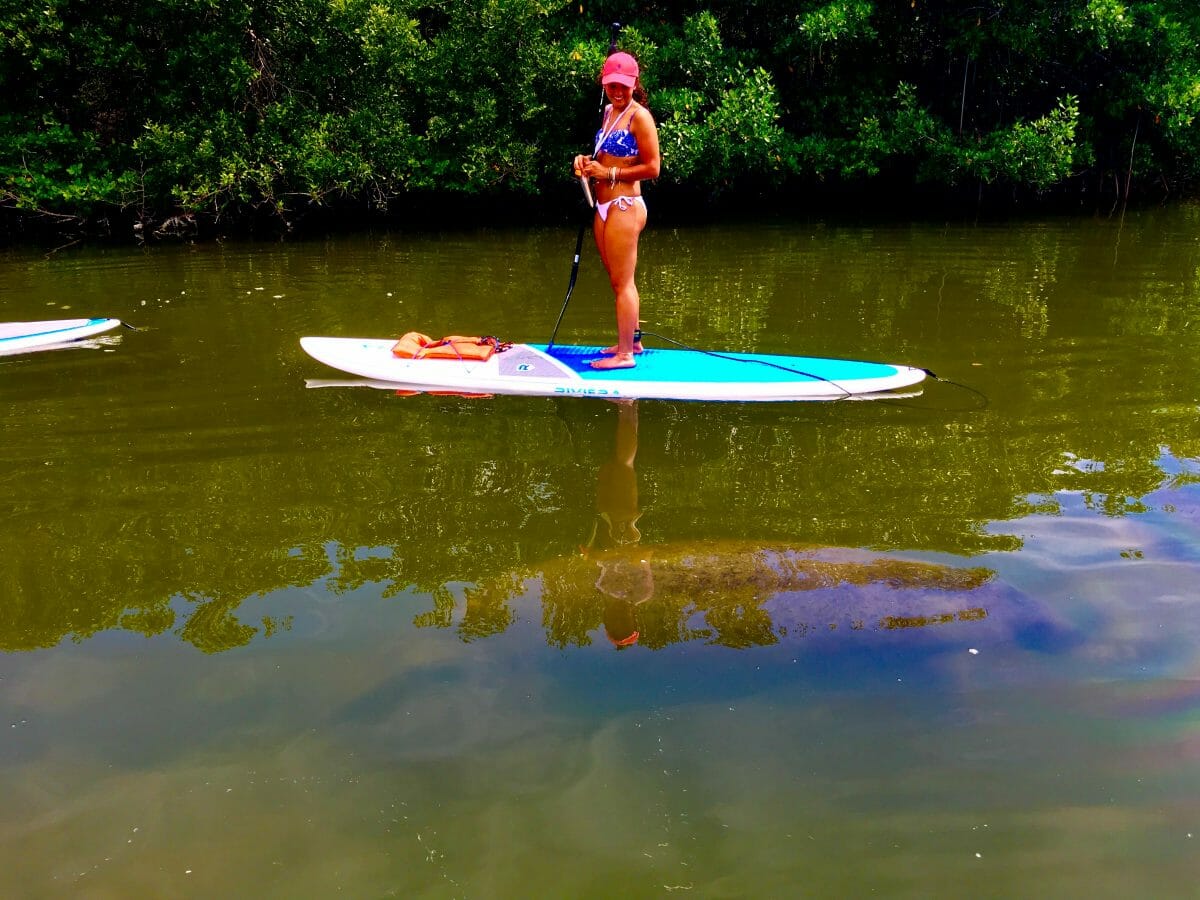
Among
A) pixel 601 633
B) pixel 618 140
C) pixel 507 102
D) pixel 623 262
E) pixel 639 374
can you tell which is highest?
pixel 507 102

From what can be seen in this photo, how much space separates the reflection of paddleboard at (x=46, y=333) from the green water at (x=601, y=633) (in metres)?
0.16

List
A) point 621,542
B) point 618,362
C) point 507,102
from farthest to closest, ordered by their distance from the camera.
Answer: point 507,102
point 618,362
point 621,542

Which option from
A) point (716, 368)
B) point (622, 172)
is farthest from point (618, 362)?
point (622, 172)

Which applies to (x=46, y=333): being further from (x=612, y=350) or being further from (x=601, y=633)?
(x=601, y=633)

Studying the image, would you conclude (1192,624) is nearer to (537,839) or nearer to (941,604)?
(941,604)

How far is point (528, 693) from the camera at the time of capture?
10.9 ft

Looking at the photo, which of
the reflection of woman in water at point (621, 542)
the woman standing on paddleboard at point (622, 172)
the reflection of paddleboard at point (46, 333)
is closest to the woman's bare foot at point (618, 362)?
the woman standing on paddleboard at point (622, 172)

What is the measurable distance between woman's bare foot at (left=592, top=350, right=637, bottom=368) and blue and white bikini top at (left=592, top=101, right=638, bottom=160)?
1.29 meters

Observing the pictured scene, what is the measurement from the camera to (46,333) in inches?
294

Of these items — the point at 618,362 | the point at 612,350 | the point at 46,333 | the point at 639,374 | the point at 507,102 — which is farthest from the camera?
the point at 507,102

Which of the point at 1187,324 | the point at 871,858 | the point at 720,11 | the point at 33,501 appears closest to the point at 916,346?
the point at 1187,324

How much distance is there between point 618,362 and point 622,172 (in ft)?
4.03

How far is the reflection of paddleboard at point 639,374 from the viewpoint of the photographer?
240 inches

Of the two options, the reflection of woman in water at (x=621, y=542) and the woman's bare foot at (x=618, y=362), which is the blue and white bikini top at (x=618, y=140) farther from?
the reflection of woman in water at (x=621, y=542)
